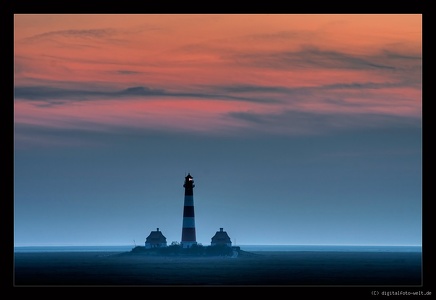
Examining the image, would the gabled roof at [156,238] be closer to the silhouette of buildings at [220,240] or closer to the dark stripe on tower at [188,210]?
the silhouette of buildings at [220,240]

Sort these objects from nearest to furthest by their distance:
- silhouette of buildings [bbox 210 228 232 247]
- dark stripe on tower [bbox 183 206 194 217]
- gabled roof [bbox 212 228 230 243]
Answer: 1. dark stripe on tower [bbox 183 206 194 217]
2. silhouette of buildings [bbox 210 228 232 247]
3. gabled roof [bbox 212 228 230 243]

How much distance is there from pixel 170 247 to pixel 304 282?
117 ft

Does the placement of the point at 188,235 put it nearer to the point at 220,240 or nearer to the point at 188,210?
the point at 188,210

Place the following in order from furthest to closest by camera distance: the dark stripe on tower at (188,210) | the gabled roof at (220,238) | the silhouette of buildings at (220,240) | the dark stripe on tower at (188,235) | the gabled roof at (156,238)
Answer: the gabled roof at (156,238) → the gabled roof at (220,238) → the silhouette of buildings at (220,240) → the dark stripe on tower at (188,235) → the dark stripe on tower at (188,210)

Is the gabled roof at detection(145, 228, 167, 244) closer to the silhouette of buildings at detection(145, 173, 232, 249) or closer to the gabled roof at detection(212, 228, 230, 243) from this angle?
the silhouette of buildings at detection(145, 173, 232, 249)

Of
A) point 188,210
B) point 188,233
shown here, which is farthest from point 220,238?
point 188,210

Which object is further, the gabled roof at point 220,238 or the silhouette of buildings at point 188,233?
the gabled roof at point 220,238

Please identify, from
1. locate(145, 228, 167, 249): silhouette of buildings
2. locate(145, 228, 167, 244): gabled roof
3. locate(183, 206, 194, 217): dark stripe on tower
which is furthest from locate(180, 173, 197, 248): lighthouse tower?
locate(145, 228, 167, 244): gabled roof

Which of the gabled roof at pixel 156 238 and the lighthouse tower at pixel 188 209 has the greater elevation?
the lighthouse tower at pixel 188 209

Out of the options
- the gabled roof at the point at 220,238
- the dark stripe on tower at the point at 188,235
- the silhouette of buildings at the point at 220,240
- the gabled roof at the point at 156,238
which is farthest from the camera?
the gabled roof at the point at 156,238

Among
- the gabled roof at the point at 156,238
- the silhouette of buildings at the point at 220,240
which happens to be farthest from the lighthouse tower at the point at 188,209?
the gabled roof at the point at 156,238
